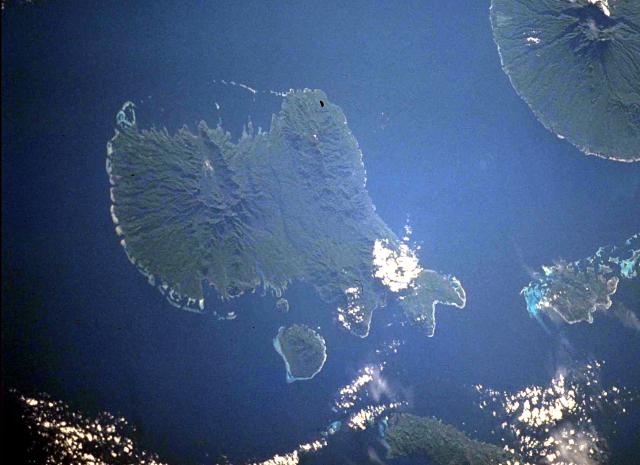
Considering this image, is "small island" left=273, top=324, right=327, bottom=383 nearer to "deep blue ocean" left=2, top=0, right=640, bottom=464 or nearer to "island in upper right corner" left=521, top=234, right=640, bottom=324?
"deep blue ocean" left=2, top=0, right=640, bottom=464

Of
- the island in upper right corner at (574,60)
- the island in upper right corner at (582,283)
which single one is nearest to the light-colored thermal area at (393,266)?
the island in upper right corner at (582,283)

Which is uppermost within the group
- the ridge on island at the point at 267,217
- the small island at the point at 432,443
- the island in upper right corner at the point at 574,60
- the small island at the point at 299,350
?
the island in upper right corner at the point at 574,60

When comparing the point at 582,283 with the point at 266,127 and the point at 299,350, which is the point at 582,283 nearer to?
the point at 299,350

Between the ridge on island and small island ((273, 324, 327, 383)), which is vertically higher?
the ridge on island

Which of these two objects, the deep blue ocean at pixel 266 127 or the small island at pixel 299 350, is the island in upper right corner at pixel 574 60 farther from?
the small island at pixel 299 350

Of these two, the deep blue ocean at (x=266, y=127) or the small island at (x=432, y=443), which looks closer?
the deep blue ocean at (x=266, y=127)

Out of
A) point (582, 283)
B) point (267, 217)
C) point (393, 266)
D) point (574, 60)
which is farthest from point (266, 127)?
point (582, 283)

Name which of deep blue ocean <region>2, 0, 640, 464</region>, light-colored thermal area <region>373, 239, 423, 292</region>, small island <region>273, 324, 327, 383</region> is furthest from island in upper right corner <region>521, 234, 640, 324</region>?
small island <region>273, 324, 327, 383</region>
